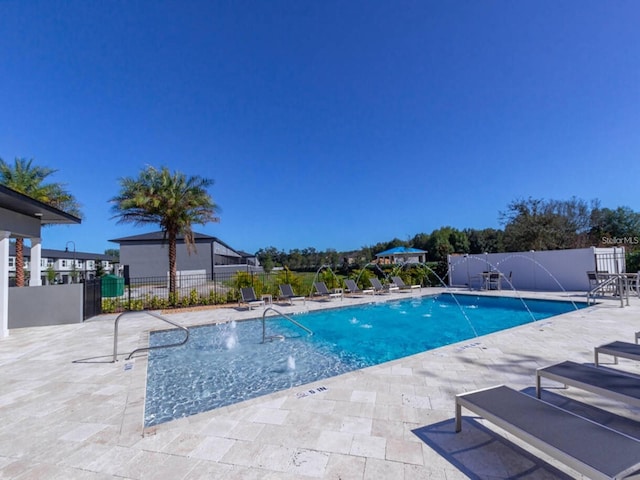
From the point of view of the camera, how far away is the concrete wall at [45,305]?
29.3 feet

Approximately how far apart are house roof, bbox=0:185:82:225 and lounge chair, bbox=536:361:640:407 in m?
9.76

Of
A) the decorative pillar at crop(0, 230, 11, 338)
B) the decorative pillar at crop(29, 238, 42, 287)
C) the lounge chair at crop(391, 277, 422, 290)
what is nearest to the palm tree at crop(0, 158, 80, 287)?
the decorative pillar at crop(29, 238, 42, 287)

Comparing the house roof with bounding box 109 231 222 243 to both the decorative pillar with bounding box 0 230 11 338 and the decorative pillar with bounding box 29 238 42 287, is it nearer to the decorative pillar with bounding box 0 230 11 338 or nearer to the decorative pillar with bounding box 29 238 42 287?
the decorative pillar with bounding box 29 238 42 287

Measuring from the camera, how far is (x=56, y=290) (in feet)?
30.5

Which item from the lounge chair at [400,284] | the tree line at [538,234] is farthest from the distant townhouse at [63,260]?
the lounge chair at [400,284]

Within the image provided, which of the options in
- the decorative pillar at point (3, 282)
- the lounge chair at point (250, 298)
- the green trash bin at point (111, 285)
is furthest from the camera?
the green trash bin at point (111, 285)

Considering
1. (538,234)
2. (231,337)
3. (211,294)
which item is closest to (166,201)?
(211,294)

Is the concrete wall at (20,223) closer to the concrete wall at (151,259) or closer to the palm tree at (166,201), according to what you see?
the palm tree at (166,201)

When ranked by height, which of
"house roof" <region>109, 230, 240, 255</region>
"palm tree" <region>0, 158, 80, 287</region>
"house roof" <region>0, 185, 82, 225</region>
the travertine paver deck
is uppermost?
"palm tree" <region>0, 158, 80, 287</region>

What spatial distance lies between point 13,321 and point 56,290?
136 centimetres

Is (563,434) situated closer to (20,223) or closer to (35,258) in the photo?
(20,223)

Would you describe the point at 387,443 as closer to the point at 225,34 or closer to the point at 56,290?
the point at 56,290

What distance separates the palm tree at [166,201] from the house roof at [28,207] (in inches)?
119

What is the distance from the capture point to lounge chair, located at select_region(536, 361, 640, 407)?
105 inches
